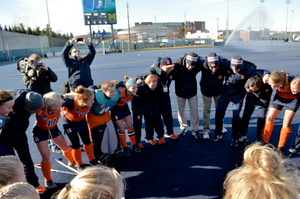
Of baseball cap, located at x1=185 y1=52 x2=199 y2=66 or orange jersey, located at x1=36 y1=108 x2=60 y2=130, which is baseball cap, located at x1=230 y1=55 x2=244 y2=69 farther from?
orange jersey, located at x1=36 y1=108 x2=60 y2=130

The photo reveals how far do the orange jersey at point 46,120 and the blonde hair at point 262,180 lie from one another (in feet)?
8.00

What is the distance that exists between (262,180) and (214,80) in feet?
10.1

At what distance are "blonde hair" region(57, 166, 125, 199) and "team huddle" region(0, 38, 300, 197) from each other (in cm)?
155

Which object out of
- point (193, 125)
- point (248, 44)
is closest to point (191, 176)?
point (193, 125)

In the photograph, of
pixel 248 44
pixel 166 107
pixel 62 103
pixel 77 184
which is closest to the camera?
pixel 77 184

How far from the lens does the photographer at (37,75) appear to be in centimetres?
390

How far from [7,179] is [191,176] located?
7.72 ft

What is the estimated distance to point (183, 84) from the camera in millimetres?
4297

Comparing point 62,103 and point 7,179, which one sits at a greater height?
point 62,103

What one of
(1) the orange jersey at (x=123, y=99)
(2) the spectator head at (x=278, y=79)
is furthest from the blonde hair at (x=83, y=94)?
(2) the spectator head at (x=278, y=79)

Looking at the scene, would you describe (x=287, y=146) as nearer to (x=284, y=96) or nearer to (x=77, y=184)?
(x=284, y=96)

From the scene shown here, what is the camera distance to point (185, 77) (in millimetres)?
4227

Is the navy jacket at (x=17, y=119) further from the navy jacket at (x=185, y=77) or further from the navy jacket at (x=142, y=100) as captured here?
the navy jacket at (x=185, y=77)

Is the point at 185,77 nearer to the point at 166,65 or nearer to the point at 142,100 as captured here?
the point at 166,65
